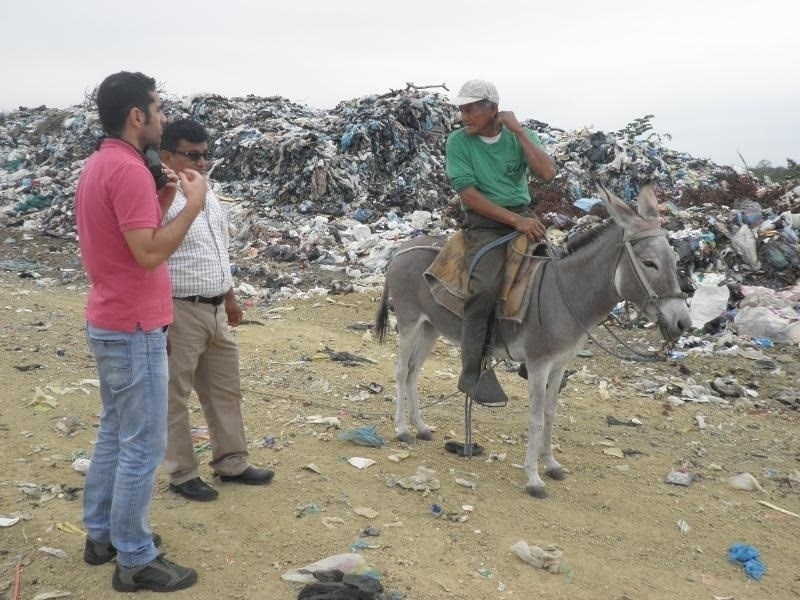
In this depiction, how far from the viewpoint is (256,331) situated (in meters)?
8.27

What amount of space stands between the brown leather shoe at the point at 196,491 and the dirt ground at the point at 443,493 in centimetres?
7

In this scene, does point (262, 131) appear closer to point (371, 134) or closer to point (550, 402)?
point (371, 134)

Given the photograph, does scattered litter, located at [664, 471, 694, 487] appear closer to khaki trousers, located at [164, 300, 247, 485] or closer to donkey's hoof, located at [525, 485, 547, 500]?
donkey's hoof, located at [525, 485, 547, 500]

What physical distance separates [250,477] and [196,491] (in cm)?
34

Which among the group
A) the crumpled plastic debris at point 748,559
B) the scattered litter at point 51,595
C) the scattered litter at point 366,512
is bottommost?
the crumpled plastic debris at point 748,559

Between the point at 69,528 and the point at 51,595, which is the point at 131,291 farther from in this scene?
the point at 69,528

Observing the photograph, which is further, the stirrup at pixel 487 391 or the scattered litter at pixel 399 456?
the scattered litter at pixel 399 456

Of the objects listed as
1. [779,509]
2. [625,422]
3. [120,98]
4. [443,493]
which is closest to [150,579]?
[443,493]

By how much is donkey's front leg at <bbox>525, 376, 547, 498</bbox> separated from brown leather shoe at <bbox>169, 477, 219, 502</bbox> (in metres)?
1.93

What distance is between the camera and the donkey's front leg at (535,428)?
4215 millimetres

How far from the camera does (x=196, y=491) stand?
→ 12.6ft

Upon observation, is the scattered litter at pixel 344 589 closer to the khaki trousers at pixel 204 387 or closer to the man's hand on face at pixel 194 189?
the khaki trousers at pixel 204 387

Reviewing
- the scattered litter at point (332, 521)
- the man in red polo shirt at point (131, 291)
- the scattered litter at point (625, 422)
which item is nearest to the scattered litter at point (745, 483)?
the scattered litter at point (625, 422)

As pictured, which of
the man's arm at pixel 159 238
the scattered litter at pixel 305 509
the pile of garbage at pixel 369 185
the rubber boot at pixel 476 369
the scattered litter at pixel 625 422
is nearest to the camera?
the man's arm at pixel 159 238
